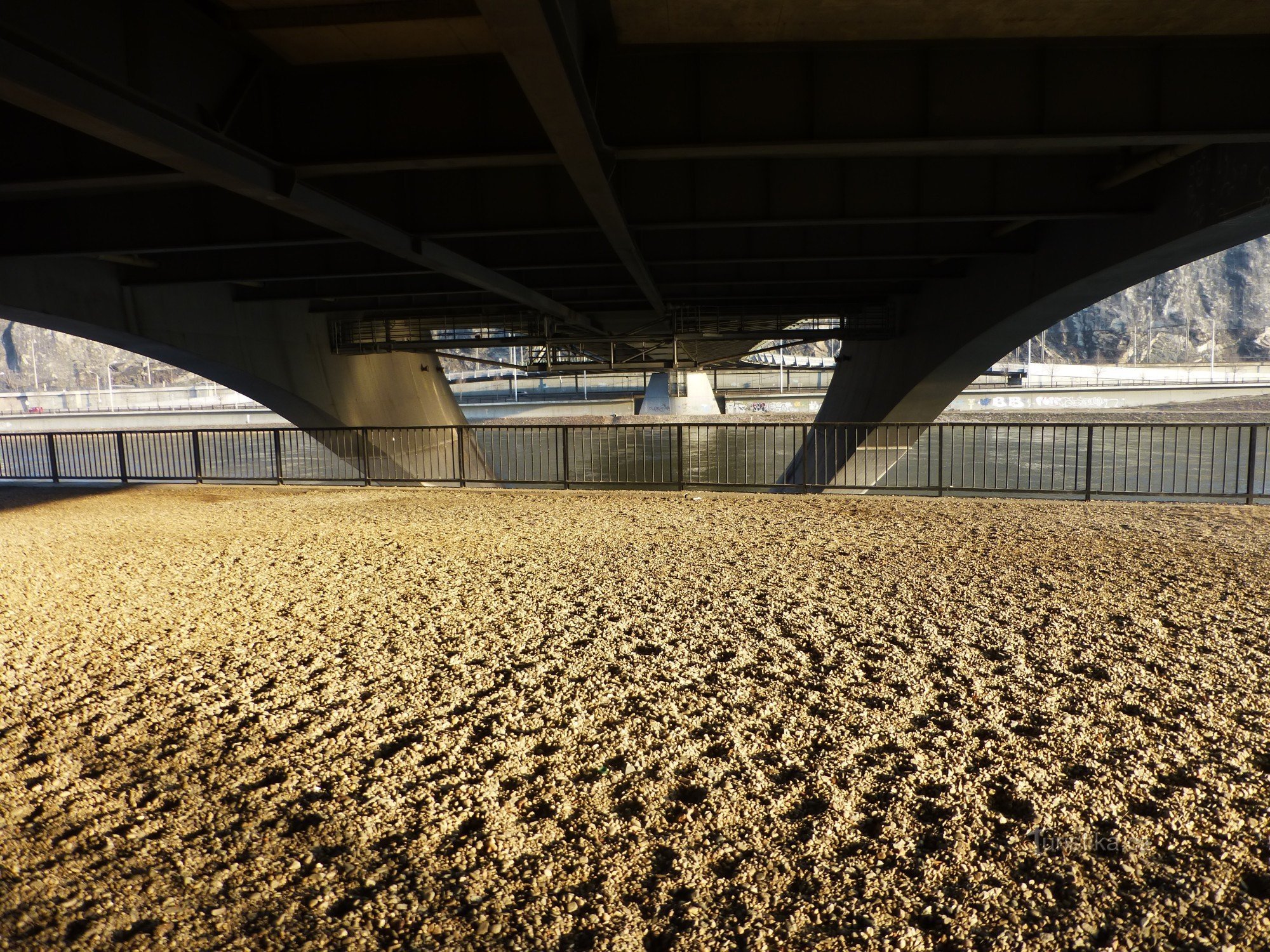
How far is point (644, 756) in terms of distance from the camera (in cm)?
416

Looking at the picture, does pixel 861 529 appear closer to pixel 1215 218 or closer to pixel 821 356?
pixel 1215 218

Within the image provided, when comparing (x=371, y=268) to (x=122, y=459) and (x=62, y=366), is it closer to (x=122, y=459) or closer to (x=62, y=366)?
(x=122, y=459)

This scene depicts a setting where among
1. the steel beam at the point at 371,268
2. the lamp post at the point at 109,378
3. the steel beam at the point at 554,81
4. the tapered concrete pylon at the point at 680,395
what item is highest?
the lamp post at the point at 109,378

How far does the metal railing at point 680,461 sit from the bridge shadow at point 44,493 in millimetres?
546

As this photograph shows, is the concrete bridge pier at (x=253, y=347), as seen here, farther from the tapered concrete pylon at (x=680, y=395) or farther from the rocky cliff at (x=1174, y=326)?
the rocky cliff at (x=1174, y=326)

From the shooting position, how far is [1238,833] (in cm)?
335

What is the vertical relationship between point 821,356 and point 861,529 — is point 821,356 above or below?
above

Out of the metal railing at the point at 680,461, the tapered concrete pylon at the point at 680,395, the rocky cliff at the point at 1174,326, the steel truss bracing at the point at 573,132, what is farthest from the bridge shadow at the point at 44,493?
the rocky cliff at the point at 1174,326

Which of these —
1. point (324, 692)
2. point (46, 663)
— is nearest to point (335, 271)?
point (46, 663)

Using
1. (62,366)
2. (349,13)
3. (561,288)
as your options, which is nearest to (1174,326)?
(561,288)

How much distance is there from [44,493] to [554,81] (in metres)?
16.9

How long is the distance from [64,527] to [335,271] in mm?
7175

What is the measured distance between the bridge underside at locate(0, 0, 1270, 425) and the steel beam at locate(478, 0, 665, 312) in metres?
0.03

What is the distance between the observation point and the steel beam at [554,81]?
4699 mm
